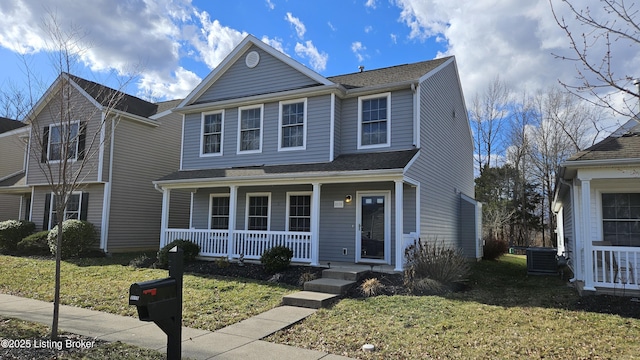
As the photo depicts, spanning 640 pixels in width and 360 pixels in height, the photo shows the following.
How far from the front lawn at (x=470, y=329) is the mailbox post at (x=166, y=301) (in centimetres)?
260

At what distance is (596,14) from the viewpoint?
3.83 m

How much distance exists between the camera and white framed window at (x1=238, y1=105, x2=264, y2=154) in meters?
14.0

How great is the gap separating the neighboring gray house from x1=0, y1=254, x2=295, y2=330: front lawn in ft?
7.60

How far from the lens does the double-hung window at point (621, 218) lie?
9633mm

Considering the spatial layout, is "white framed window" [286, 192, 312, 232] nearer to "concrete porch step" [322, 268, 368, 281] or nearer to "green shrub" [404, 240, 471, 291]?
"concrete porch step" [322, 268, 368, 281]

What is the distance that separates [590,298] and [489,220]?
19816mm

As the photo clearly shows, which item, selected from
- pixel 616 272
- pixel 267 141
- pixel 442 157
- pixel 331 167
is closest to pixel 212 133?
pixel 267 141

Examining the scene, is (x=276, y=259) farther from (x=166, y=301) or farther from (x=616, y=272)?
(x=616, y=272)

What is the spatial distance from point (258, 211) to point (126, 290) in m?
5.58

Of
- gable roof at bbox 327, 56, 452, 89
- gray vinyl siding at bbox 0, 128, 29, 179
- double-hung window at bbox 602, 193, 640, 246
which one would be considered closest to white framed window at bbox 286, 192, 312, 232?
gable roof at bbox 327, 56, 452, 89

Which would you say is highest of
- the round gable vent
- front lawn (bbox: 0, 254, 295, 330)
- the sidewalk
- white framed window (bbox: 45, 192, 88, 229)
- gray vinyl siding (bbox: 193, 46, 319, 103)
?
the round gable vent

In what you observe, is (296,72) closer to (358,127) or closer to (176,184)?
(358,127)

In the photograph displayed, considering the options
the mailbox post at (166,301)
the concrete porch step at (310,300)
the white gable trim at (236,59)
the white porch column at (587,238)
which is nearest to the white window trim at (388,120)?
the white gable trim at (236,59)

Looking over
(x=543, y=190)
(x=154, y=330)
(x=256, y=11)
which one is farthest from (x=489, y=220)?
(x=154, y=330)
